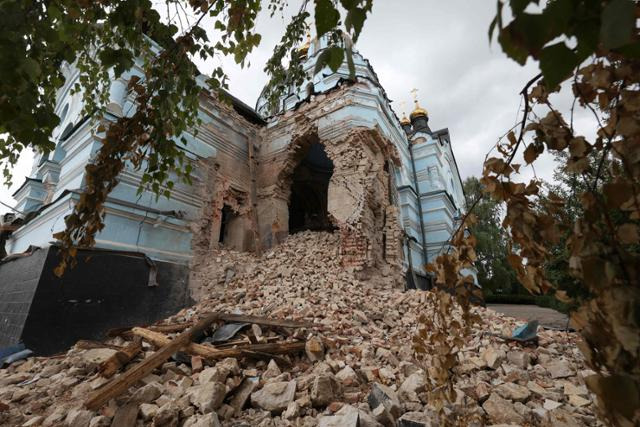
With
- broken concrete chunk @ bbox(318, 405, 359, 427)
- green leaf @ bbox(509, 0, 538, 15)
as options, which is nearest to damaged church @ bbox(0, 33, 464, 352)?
broken concrete chunk @ bbox(318, 405, 359, 427)

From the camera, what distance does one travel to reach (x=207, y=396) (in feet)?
7.29

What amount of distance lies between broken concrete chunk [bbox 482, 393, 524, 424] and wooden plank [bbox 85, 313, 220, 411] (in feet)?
9.45

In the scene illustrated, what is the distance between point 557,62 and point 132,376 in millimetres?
3303

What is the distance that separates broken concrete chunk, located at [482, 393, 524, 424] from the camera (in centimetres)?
211

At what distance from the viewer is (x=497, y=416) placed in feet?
7.04

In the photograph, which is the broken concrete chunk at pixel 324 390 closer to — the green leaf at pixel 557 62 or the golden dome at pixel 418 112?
the green leaf at pixel 557 62

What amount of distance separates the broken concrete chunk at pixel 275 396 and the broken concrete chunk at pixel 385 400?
65 cm

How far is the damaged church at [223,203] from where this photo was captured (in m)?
5.32

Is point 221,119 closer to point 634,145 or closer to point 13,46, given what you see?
point 13,46

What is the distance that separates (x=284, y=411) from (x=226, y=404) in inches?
18.9

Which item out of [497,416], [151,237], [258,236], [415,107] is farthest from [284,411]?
[415,107]

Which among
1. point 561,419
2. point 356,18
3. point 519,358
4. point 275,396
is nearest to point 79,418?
point 275,396

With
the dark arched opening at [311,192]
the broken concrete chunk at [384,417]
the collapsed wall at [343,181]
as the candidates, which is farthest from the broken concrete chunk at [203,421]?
the dark arched opening at [311,192]

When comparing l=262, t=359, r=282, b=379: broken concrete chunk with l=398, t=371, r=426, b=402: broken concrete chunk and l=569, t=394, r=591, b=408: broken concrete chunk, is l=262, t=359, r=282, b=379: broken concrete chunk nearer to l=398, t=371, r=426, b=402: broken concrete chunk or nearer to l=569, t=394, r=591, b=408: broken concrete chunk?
l=398, t=371, r=426, b=402: broken concrete chunk
